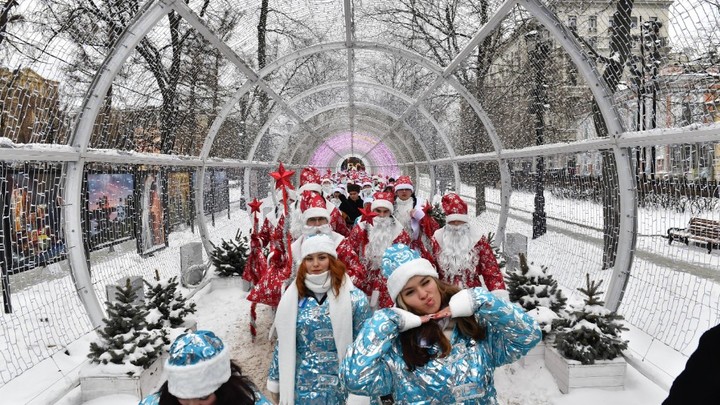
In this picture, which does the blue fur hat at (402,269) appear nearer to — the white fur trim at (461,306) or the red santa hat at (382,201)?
the white fur trim at (461,306)

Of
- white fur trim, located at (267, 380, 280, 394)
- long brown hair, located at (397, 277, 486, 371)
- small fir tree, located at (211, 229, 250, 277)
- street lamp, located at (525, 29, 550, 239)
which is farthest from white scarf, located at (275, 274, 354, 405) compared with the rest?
small fir tree, located at (211, 229, 250, 277)

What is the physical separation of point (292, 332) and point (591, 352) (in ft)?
8.03

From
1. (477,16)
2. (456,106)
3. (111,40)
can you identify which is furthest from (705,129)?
(456,106)

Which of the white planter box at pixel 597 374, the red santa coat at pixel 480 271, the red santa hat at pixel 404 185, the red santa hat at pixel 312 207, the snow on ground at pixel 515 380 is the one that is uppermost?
the red santa hat at pixel 404 185

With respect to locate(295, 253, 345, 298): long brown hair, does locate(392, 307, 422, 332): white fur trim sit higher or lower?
higher

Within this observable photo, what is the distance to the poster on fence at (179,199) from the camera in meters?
7.67

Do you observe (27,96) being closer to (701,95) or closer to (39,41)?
(39,41)

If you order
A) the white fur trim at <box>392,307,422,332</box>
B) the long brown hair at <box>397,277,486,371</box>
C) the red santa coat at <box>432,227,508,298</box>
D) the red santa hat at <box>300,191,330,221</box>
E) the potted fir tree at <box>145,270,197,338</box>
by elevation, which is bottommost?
the potted fir tree at <box>145,270,197,338</box>

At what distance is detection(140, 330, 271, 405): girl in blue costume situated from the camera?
1.64m

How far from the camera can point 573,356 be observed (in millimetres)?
3838

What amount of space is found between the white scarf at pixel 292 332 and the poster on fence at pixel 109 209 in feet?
8.85

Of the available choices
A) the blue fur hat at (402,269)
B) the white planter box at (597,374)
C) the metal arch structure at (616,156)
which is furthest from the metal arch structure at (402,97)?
the blue fur hat at (402,269)

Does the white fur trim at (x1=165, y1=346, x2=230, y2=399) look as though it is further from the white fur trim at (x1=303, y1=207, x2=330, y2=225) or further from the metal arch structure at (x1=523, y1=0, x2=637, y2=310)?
the white fur trim at (x1=303, y1=207, x2=330, y2=225)

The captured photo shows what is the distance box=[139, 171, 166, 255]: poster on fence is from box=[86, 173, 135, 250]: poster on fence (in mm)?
156
